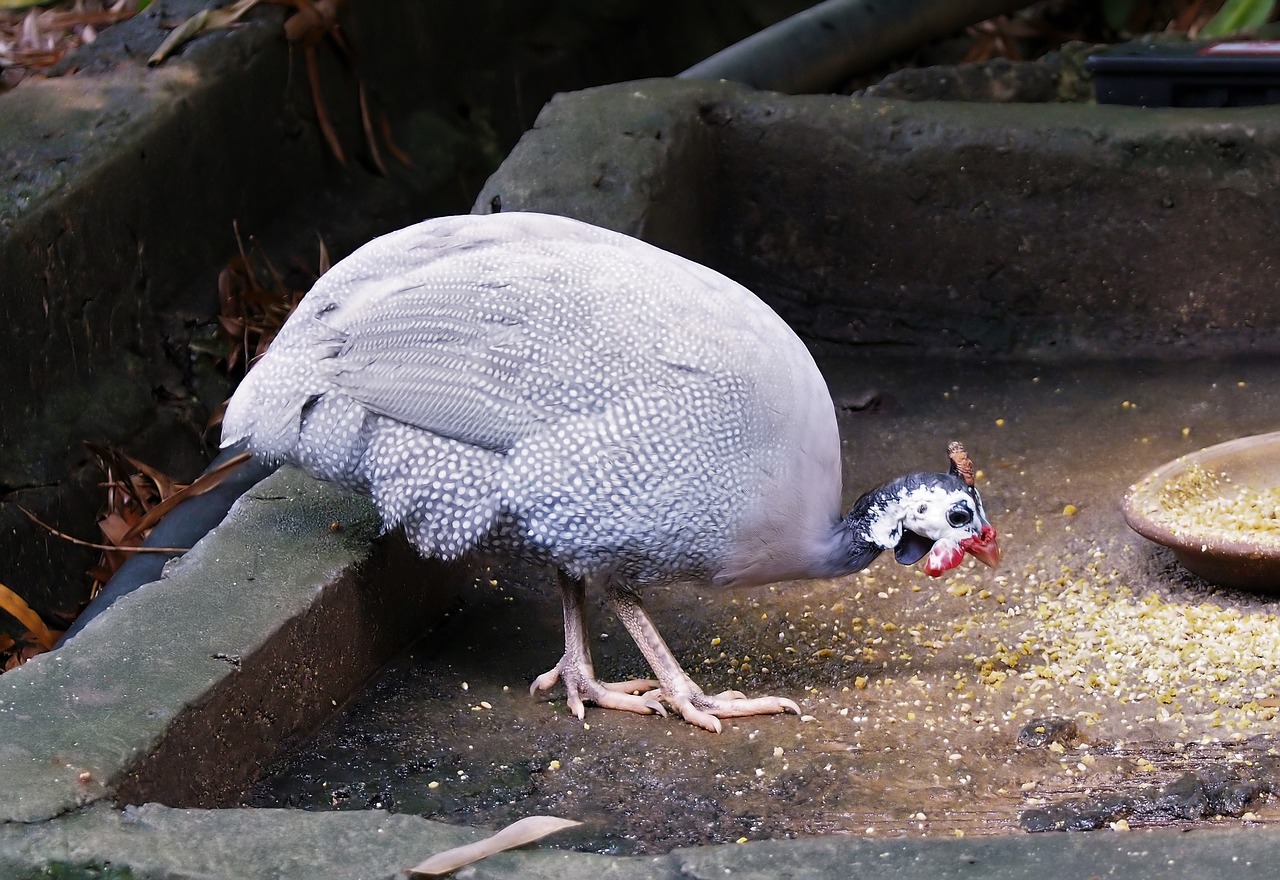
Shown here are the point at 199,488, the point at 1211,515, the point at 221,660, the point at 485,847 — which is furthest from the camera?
the point at 199,488

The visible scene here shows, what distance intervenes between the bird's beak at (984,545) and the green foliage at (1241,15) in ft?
12.5

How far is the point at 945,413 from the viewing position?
12.7ft

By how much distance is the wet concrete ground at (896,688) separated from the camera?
239cm

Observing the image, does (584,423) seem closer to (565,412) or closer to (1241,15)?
(565,412)

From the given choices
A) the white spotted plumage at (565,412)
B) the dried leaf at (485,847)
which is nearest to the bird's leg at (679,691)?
the white spotted plumage at (565,412)

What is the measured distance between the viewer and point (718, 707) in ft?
9.05

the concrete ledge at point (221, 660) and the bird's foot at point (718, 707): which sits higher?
the concrete ledge at point (221, 660)

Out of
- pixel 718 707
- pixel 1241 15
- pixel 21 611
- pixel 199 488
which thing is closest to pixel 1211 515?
pixel 718 707

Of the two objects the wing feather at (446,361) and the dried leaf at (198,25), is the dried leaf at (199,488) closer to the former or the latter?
the wing feather at (446,361)

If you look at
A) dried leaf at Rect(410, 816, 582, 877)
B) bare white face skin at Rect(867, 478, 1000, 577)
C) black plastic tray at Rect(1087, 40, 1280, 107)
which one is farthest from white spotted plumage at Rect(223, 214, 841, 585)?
black plastic tray at Rect(1087, 40, 1280, 107)

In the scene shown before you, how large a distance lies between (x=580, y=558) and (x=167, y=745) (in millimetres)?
745

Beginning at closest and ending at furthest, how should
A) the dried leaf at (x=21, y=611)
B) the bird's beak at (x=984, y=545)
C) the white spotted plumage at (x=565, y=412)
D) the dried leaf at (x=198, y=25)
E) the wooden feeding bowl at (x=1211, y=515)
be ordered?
the white spotted plumage at (x=565, y=412)
the bird's beak at (x=984, y=545)
the wooden feeding bowl at (x=1211, y=515)
the dried leaf at (x=21, y=611)
the dried leaf at (x=198, y=25)

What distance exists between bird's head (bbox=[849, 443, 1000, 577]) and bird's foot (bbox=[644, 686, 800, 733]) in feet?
1.10

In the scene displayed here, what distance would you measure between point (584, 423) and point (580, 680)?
21.2 inches
